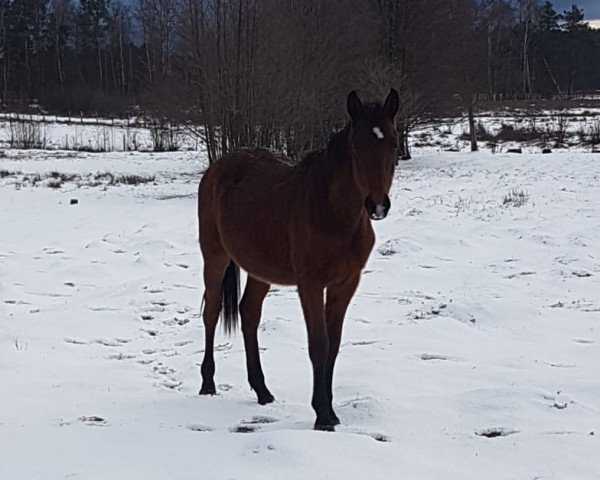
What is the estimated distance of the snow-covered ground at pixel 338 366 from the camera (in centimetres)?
360

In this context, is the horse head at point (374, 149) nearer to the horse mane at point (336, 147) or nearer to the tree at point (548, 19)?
the horse mane at point (336, 147)

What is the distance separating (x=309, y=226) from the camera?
4180 millimetres

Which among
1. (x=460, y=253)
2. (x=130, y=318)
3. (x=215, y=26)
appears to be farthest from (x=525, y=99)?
(x=130, y=318)

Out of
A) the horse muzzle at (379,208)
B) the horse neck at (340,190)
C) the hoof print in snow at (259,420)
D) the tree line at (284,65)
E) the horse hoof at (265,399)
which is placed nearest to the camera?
the horse muzzle at (379,208)

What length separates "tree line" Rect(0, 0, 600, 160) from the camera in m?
18.5

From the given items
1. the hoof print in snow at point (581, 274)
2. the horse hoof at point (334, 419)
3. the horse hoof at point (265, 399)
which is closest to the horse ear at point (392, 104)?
the horse hoof at point (334, 419)

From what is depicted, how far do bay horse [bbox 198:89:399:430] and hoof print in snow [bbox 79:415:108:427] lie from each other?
83 cm

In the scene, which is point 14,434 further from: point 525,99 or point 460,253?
point 525,99

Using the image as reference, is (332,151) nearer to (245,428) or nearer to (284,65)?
(245,428)

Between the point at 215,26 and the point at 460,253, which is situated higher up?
the point at 215,26

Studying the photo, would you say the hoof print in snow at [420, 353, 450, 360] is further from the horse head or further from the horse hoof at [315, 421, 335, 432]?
the horse head

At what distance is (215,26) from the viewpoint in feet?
62.3

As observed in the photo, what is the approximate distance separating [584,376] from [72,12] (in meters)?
65.6

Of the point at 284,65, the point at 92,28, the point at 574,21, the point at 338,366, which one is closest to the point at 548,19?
the point at 574,21
